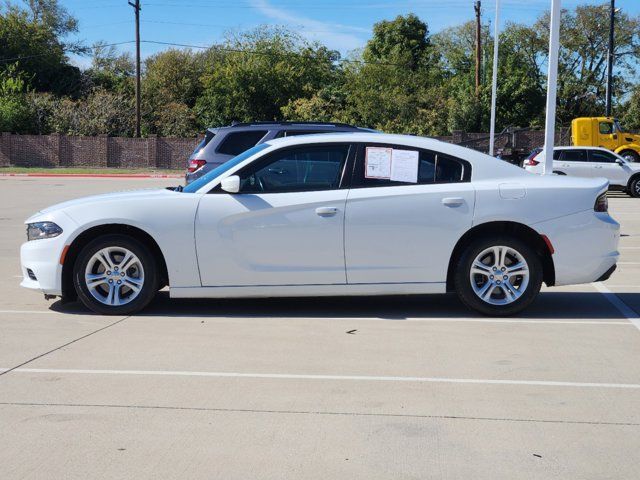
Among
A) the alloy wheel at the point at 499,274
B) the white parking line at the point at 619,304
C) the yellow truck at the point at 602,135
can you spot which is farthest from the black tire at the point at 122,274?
the yellow truck at the point at 602,135

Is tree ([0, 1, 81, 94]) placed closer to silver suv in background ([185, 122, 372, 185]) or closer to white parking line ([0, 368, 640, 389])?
silver suv in background ([185, 122, 372, 185])

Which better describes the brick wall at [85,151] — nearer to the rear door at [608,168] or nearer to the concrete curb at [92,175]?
the concrete curb at [92,175]

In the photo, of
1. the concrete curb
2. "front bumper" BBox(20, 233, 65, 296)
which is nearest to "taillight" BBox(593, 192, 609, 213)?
"front bumper" BBox(20, 233, 65, 296)

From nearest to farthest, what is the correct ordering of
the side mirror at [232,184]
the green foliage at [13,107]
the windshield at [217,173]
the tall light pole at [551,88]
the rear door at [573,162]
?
the side mirror at [232,184] < the windshield at [217,173] < the tall light pole at [551,88] < the rear door at [573,162] < the green foliage at [13,107]

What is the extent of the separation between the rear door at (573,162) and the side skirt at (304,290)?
1854cm

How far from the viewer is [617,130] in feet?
112

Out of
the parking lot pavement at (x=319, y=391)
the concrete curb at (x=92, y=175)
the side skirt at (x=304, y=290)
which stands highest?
the concrete curb at (x=92, y=175)

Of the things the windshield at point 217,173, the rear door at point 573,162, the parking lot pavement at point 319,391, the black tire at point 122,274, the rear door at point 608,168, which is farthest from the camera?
the rear door at point 608,168

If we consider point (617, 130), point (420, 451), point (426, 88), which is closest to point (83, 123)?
point (426, 88)

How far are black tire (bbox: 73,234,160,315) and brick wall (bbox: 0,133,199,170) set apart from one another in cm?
4444

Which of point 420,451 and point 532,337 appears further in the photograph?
point 532,337

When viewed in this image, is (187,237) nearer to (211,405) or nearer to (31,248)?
(31,248)

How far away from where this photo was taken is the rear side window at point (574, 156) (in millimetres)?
25344

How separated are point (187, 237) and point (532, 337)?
10.1 feet
